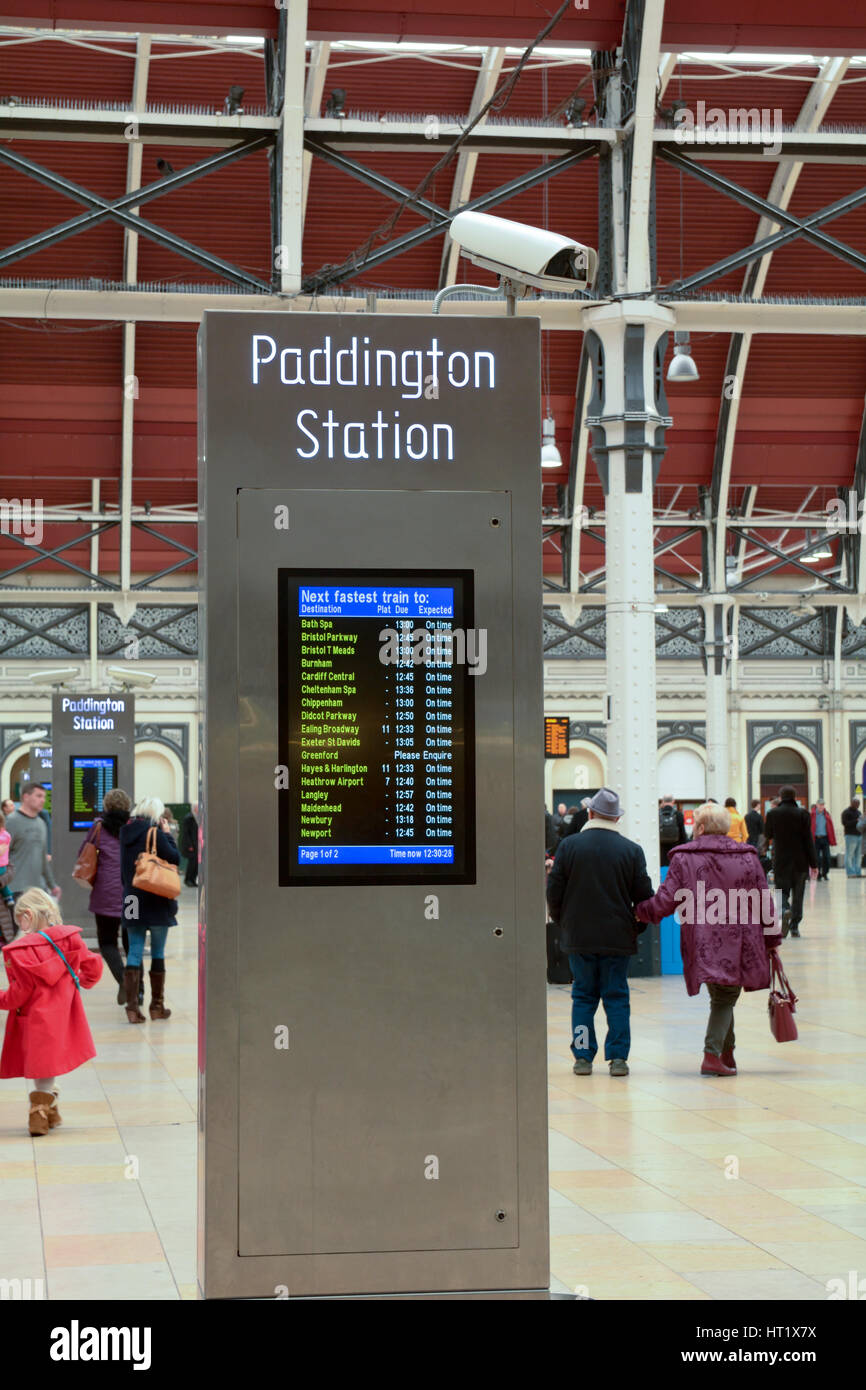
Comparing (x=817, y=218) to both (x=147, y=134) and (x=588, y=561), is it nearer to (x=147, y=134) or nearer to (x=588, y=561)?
(x=147, y=134)

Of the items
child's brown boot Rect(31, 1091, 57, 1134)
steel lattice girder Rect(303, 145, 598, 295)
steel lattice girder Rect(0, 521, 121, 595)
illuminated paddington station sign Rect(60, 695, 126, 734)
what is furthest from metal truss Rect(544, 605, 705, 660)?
child's brown boot Rect(31, 1091, 57, 1134)

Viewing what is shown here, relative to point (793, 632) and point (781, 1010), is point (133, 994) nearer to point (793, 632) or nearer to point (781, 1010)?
point (781, 1010)

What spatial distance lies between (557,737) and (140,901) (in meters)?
21.3

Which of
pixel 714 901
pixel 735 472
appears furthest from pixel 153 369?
pixel 714 901

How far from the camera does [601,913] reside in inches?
403

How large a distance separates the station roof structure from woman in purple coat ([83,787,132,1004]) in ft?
17.0

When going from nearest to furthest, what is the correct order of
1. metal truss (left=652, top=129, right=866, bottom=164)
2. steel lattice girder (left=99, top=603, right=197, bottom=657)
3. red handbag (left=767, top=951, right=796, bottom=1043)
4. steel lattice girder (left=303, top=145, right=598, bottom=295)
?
red handbag (left=767, top=951, right=796, bottom=1043), steel lattice girder (left=303, top=145, right=598, bottom=295), metal truss (left=652, top=129, right=866, bottom=164), steel lattice girder (left=99, top=603, right=197, bottom=657)

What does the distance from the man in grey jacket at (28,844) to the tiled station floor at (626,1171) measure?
329 cm

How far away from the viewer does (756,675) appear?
4000 cm

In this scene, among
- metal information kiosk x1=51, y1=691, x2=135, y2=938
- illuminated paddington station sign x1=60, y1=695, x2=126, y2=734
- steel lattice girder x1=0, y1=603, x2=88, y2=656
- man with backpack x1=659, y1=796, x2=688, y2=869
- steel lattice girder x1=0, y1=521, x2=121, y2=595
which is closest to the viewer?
metal information kiosk x1=51, y1=691, x2=135, y2=938

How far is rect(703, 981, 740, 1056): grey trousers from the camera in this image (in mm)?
10195

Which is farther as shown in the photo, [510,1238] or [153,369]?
[153,369]

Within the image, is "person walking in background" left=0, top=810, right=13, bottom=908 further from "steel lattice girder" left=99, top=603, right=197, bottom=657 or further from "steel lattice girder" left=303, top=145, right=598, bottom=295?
"steel lattice girder" left=99, top=603, right=197, bottom=657
